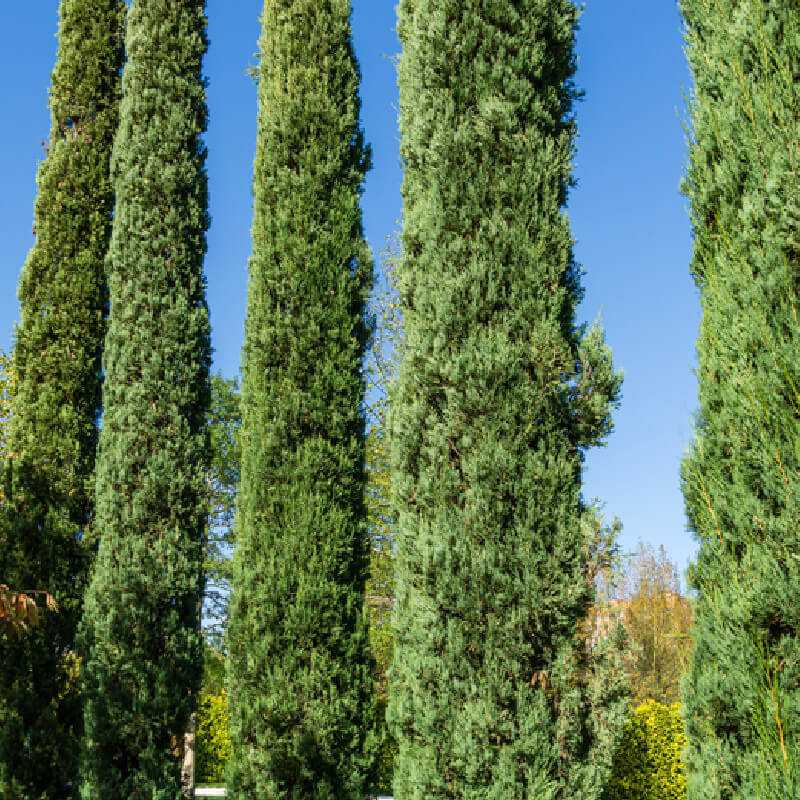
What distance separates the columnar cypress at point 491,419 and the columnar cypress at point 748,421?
5.10 ft

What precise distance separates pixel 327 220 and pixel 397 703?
5.61 meters

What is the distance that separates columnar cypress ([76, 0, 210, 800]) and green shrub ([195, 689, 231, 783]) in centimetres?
907

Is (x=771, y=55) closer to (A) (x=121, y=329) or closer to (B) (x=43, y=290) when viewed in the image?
(A) (x=121, y=329)

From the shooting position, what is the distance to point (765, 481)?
3.59 meters

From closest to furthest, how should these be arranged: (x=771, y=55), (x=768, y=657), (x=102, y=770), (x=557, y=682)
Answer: (x=768, y=657), (x=771, y=55), (x=557, y=682), (x=102, y=770)

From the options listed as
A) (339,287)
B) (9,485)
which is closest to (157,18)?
(339,287)

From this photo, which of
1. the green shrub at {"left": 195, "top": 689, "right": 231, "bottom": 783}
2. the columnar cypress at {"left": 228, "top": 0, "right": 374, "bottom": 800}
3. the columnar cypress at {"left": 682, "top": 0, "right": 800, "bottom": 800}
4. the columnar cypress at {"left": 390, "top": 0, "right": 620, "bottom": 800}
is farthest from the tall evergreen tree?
the columnar cypress at {"left": 682, "top": 0, "right": 800, "bottom": 800}

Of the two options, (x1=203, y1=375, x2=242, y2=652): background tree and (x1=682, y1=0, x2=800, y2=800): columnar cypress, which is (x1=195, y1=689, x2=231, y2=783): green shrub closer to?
(x1=203, y1=375, x2=242, y2=652): background tree

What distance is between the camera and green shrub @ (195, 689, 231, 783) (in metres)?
17.0

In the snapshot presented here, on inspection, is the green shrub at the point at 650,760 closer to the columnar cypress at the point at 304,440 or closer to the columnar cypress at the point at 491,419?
the columnar cypress at the point at 304,440

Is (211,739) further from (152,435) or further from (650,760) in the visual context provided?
(152,435)

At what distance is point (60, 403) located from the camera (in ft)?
34.7

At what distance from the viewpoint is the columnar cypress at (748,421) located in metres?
3.48

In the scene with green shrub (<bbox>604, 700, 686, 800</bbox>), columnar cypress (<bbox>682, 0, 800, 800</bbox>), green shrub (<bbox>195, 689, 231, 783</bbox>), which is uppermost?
columnar cypress (<bbox>682, 0, 800, 800</bbox>)
